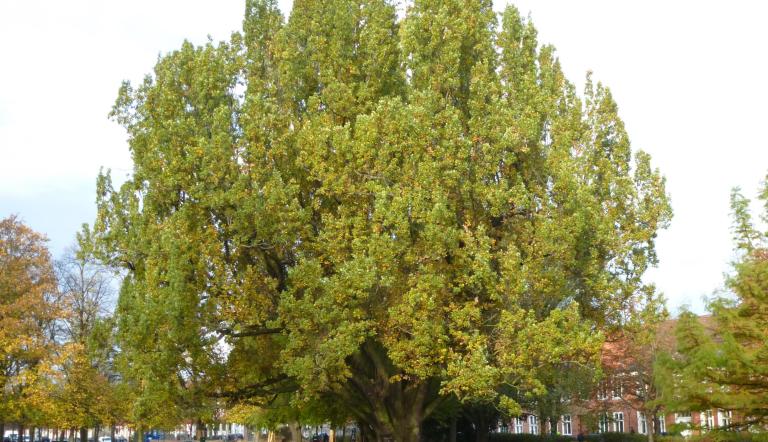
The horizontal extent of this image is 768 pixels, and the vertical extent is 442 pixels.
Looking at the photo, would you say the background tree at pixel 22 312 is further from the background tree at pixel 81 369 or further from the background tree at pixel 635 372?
the background tree at pixel 635 372

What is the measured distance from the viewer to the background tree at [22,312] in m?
39.7

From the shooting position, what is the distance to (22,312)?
136 ft

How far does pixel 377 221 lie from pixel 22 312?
26007 mm

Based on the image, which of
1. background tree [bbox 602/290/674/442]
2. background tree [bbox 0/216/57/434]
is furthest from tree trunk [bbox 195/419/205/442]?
background tree [bbox 602/290/674/442]

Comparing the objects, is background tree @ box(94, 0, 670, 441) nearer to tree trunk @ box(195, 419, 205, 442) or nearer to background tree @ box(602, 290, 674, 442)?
tree trunk @ box(195, 419, 205, 442)

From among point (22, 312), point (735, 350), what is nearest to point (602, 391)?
point (22, 312)

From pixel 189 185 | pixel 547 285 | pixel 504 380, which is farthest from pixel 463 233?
pixel 189 185

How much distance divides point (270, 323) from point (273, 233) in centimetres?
259

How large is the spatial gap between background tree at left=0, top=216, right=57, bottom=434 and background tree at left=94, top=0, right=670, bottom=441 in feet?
57.5

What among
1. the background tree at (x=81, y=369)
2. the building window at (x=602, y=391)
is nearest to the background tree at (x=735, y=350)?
the background tree at (x=81, y=369)

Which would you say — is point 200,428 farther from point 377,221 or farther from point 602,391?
point 602,391

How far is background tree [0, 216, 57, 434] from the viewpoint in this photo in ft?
130

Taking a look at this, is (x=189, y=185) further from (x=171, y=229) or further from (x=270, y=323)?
(x=270, y=323)

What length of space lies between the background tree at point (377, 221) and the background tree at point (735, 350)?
658 centimetres
